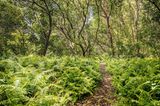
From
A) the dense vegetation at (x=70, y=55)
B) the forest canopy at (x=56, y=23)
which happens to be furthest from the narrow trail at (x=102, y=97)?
the forest canopy at (x=56, y=23)

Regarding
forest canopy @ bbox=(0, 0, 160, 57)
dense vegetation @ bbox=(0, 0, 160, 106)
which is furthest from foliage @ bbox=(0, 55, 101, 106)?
forest canopy @ bbox=(0, 0, 160, 57)

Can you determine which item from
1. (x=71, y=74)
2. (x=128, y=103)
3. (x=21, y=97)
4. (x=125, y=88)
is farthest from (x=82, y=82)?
(x=21, y=97)

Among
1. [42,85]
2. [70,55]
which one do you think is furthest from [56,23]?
[42,85]

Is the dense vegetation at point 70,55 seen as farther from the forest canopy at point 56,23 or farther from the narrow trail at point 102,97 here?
the narrow trail at point 102,97

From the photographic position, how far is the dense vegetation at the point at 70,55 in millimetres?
8555

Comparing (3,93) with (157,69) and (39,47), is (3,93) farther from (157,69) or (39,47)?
(39,47)

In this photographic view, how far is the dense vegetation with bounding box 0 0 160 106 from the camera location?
8555 millimetres

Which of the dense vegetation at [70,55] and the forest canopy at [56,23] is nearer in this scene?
the dense vegetation at [70,55]

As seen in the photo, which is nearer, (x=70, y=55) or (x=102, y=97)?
(x=102, y=97)

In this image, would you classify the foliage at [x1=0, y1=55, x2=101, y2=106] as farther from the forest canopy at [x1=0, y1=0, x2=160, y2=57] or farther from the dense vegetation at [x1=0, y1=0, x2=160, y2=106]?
the forest canopy at [x1=0, y1=0, x2=160, y2=57]

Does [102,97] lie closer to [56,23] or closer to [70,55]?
[70,55]

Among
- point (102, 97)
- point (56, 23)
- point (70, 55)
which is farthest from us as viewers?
point (56, 23)

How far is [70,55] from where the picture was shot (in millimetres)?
30750

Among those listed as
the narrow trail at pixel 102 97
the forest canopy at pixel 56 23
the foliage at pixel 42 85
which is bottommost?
the narrow trail at pixel 102 97
